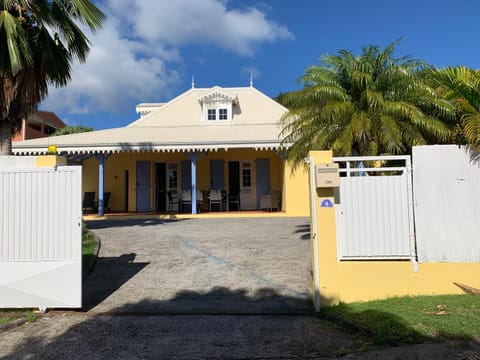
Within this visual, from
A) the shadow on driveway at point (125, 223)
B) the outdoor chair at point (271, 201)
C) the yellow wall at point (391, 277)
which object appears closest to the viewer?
Answer: the yellow wall at point (391, 277)

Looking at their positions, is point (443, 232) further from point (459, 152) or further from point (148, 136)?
point (148, 136)

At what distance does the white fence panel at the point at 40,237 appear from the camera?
5.09 m

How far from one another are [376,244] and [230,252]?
3.52m

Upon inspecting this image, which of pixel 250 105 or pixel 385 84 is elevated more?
pixel 250 105

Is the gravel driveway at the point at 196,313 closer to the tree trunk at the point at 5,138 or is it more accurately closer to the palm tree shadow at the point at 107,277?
the palm tree shadow at the point at 107,277

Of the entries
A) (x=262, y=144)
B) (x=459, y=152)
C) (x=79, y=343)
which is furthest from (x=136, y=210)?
(x=459, y=152)

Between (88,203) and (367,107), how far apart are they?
13.2 metres

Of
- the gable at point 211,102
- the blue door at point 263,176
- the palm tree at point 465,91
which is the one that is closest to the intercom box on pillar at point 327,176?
the palm tree at point 465,91

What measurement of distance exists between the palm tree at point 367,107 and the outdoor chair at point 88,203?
11370 mm

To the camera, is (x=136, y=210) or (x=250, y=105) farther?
(x=250, y=105)

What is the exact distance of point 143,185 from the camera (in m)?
16.8

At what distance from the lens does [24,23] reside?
859cm

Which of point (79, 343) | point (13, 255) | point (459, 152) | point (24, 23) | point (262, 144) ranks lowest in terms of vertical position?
point (79, 343)

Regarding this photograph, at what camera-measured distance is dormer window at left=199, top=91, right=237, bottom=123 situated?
19.0 m
